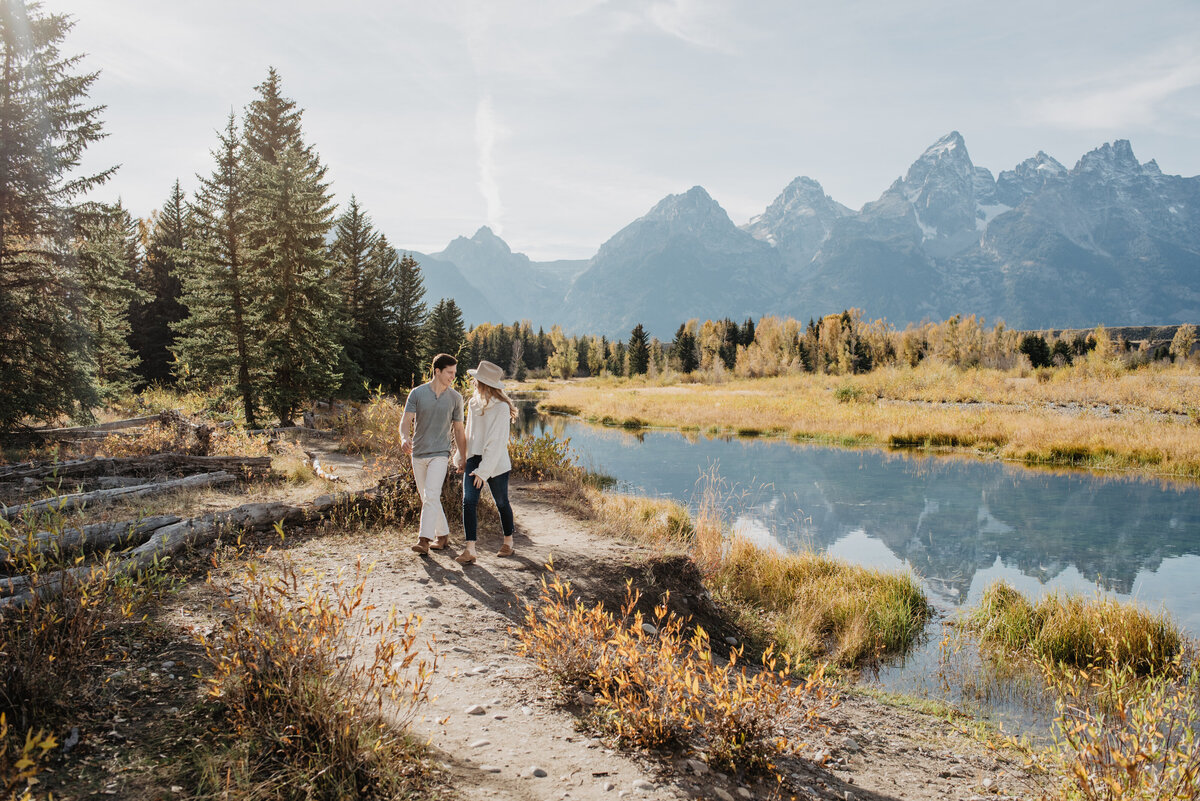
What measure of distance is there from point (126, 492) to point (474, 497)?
5115mm

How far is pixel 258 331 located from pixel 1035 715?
65.7 ft

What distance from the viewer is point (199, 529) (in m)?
6.28

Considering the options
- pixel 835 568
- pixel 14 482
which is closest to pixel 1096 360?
pixel 835 568

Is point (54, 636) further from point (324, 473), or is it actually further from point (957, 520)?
point (957, 520)

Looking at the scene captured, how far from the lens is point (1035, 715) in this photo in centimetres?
588

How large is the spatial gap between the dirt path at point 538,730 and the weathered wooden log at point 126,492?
2740 mm

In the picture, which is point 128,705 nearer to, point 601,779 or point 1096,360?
point 601,779

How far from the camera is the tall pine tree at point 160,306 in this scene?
27719mm

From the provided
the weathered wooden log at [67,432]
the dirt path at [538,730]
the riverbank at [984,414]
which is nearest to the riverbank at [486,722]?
the dirt path at [538,730]

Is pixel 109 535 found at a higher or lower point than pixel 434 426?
lower

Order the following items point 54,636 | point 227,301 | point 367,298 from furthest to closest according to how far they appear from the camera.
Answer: point 367,298
point 227,301
point 54,636

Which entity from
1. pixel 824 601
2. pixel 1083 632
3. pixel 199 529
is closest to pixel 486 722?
pixel 199 529

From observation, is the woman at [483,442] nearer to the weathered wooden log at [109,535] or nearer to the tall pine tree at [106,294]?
the weathered wooden log at [109,535]

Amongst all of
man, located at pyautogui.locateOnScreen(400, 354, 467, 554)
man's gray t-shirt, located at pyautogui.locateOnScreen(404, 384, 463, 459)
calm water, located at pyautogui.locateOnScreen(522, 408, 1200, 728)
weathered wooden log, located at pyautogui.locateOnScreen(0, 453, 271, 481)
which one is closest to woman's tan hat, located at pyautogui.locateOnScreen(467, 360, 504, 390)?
man, located at pyautogui.locateOnScreen(400, 354, 467, 554)
